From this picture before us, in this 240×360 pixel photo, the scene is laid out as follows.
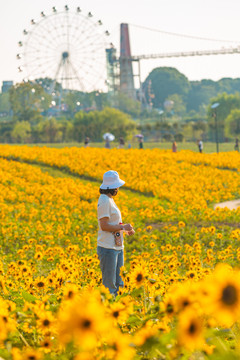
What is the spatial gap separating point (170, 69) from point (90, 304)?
603ft

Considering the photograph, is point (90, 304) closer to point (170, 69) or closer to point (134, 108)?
point (134, 108)

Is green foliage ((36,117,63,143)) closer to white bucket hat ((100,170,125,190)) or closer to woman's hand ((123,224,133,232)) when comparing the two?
white bucket hat ((100,170,125,190))

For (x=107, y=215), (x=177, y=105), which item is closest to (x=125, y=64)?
(x=177, y=105)

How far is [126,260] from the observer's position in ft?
29.0

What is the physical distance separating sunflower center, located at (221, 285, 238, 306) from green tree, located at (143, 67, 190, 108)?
172 m

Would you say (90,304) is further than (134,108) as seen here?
No

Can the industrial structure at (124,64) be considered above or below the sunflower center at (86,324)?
above

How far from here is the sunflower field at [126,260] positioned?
1.65 meters

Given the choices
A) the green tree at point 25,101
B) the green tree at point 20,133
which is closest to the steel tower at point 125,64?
the green tree at point 25,101

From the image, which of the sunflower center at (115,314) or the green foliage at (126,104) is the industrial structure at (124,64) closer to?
the green foliage at (126,104)

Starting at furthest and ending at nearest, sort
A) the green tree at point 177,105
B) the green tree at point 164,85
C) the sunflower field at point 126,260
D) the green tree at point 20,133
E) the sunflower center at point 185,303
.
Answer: the green tree at point 164,85, the green tree at point 177,105, the green tree at point 20,133, the sunflower center at point 185,303, the sunflower field at point 126,260

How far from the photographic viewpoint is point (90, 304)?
4.80 ft

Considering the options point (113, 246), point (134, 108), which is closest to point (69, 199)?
point (113, 246)

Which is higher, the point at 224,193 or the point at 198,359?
the point at 198,359
